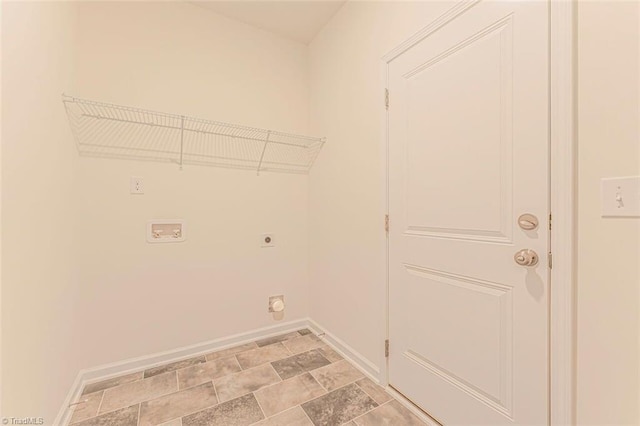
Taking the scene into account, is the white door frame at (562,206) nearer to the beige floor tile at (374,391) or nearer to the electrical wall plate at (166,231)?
the beige floor tile at (374,391)

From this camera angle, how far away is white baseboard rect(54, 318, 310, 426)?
1520 mm

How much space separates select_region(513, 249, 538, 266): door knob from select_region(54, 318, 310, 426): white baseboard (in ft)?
6.31

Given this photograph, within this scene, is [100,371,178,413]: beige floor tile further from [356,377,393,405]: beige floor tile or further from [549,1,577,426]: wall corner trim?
[549,1,577,426]: wall corner trim

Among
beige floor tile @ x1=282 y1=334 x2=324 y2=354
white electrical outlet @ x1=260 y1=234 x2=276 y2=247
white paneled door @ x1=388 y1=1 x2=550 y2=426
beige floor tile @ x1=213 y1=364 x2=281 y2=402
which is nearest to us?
white paneled door @ x1=388 y1=1 x2=550 y2=426

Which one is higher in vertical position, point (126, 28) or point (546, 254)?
point (126, 28)

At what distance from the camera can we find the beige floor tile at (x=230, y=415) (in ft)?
4.60

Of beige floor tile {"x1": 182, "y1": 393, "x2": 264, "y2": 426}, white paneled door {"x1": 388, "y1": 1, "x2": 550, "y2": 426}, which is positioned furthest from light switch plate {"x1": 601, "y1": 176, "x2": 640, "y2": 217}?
beige floor tile {"x1": 182, "y1": 393, "x2": 264, "y2": 426}

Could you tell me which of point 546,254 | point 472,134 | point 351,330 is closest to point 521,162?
point 472,134

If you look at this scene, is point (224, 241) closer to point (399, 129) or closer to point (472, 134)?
point (399, 129)

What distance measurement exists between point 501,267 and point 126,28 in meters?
2.63

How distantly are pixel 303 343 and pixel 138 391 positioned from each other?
1.13m

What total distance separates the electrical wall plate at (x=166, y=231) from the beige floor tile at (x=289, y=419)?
1.31 meters

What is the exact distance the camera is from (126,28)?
185 cm

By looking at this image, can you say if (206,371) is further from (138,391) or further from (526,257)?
(526,257)
